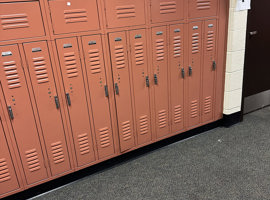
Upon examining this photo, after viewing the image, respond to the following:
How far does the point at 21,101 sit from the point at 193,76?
6.23 feet

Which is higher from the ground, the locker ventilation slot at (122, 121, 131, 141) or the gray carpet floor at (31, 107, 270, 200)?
the locker ventilation slot at (122, 121, 131, 141)

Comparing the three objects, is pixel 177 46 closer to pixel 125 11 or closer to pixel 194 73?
pixel 194 73

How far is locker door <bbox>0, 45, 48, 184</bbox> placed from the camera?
1.86m

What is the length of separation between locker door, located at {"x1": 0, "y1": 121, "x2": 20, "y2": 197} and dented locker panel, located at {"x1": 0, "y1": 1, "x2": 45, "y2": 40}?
769mm

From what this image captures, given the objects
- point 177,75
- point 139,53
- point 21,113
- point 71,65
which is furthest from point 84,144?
point 177,75

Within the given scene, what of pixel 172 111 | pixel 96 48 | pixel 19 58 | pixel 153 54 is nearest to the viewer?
pixel 19 58

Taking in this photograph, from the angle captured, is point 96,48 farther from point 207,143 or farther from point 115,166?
point 207,143

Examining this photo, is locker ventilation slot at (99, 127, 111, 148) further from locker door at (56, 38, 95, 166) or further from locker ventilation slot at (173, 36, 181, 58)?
locker ventilation slot at (173, 36, 181, 58)

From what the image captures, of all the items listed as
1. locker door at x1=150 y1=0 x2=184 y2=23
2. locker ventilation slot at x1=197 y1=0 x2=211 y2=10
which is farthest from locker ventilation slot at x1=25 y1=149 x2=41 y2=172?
locker ventilation slot at x1=197 y1=0 x2=211 y2=10

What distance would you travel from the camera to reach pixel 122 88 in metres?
2.43

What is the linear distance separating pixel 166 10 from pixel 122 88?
0.93m

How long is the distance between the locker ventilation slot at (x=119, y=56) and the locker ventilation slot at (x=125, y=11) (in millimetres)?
286

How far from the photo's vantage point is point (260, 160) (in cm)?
257

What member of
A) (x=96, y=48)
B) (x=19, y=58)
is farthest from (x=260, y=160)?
(x=19, y=58)
